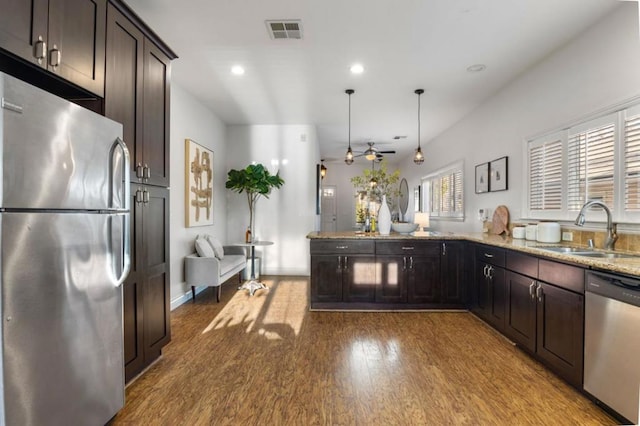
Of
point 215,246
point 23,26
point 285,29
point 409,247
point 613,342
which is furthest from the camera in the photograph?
point 215,246

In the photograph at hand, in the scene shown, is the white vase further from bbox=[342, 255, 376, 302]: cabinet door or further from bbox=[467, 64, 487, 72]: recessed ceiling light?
bbox=[467, 64, 487, 72]: recessed ceiling light

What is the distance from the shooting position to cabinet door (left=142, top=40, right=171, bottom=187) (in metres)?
2.41

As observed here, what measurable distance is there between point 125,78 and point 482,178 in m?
4.51

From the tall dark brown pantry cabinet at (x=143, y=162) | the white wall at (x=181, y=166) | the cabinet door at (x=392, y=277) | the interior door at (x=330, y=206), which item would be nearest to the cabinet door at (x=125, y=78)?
the tall dark brown pantry cabinet at (x=143, y=162)

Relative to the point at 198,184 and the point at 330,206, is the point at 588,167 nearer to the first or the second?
the point at 198,184

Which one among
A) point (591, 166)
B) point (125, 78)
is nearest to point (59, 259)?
point (125, 78)

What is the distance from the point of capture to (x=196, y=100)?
475 cm

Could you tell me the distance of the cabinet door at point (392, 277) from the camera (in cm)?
391

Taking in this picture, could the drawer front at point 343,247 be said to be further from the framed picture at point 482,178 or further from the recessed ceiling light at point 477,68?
the recessed ceiling light at point 477,68

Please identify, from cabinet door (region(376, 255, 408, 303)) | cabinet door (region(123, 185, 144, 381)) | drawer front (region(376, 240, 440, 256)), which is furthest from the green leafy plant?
cabinet door (region(123, 185, 144, 381))

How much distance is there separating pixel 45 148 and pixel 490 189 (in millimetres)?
4716

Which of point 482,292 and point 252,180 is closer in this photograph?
point 482,292

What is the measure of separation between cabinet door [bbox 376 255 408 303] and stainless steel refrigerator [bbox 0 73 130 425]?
2773mm

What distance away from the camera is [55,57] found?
1618 millimetres
